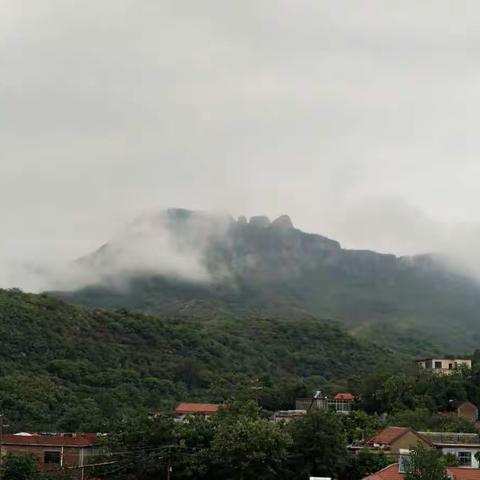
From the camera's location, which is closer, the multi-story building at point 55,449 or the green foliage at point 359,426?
the multi-story building at point 55,449

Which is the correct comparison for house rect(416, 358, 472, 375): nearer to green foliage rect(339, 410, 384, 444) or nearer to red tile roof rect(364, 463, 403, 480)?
green foliage rect(339, 410, 384, 444)

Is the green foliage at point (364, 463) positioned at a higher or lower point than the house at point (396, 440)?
lower

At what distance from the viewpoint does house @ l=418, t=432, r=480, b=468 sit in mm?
49500

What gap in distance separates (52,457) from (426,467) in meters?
25.7

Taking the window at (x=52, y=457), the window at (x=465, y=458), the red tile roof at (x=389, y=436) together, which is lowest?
the window at (x=465, y=458)

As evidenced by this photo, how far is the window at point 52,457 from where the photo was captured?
53.8 metres

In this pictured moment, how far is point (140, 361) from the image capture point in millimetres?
110188

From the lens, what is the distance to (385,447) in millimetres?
52562

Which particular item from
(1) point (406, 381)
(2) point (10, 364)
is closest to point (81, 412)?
(2) point (10, 364)

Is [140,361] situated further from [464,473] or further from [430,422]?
[464,473]

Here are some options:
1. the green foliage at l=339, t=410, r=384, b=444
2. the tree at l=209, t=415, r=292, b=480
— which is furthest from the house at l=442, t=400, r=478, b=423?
the tree at l=209, t=415, r=292, b=480

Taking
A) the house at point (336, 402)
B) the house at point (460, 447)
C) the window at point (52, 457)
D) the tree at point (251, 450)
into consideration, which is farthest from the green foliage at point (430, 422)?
the window at point (52, 457)

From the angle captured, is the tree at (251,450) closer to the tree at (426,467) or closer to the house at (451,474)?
the house at (451,474)

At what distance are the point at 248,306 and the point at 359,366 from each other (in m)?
53.9
